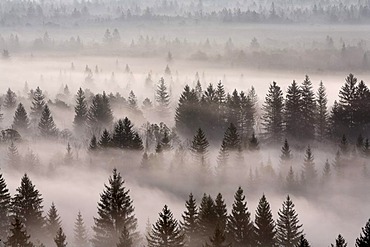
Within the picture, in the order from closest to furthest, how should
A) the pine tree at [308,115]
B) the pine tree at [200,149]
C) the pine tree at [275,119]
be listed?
1. the pine tree at [200,149]
2. the pine tree at [308,115]
3. the pine tree at [275,119]

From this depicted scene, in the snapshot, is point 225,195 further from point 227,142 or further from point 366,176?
point 366,176

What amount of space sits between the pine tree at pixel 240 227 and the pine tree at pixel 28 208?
63.2ft

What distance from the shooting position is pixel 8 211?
6094 cm

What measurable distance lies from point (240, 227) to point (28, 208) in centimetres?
2120

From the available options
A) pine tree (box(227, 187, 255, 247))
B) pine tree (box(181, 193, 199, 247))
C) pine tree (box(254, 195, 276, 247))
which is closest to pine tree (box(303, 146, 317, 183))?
pine tree (box(254, 195, 276, 247))

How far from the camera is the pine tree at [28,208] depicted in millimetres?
58688

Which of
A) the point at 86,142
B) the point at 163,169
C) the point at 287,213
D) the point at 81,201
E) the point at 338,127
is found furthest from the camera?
the point at 86,142

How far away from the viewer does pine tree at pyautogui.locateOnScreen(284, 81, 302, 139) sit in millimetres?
113613

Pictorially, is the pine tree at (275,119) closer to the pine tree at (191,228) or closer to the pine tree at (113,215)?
the pine tree at (191,228)

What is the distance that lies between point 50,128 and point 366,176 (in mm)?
63191

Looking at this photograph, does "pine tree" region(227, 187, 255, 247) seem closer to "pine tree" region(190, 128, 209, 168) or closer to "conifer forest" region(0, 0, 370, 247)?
"conifer forest" region(0, 0, 370, 247)

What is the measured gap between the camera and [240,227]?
5784 cm

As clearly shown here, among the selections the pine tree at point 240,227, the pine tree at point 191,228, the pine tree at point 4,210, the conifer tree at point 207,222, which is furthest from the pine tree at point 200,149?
the conifer tree at point 207,222

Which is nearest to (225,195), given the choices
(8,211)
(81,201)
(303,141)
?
(81,201)
